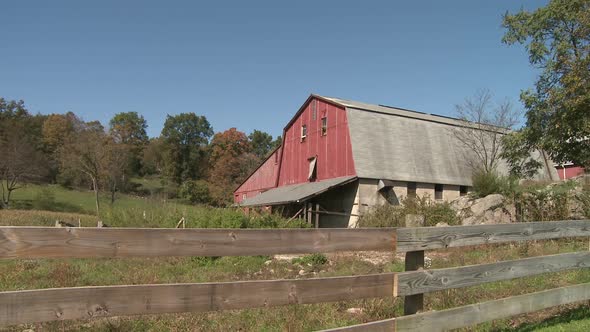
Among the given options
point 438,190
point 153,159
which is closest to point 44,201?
point 153,159

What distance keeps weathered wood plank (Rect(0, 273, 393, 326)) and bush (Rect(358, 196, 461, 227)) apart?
→ 1631cm

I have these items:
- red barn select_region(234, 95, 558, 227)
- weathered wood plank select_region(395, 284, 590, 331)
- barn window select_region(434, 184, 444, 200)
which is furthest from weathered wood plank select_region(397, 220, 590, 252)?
barn window select_region(434, 184, 444, 200)

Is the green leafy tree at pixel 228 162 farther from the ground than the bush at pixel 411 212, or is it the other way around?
the green leafy tree at pixel 228 162

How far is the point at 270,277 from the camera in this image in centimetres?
1014

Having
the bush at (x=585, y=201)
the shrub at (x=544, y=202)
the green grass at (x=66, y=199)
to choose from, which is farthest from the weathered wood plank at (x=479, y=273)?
the green grass at (x=66, y=199)

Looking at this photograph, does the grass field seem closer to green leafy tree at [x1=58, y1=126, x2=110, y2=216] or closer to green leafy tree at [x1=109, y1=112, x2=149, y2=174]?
green leafy tree at [x1=58, y1=126, x2=110, y2=216]

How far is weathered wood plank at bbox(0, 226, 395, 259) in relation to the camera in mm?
2785

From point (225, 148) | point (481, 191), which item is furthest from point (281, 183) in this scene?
point (225, 148)

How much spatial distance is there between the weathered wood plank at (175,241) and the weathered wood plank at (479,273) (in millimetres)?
391

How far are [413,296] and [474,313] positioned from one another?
2.79 feet

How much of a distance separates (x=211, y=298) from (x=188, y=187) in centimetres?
7329

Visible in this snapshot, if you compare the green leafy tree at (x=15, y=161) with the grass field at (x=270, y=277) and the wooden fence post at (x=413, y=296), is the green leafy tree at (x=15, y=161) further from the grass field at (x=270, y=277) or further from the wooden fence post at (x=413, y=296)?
the wooden fence post at (x=413, y=296)

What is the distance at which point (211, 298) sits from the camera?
3.22m

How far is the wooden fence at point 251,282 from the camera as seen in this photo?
2775 mm
